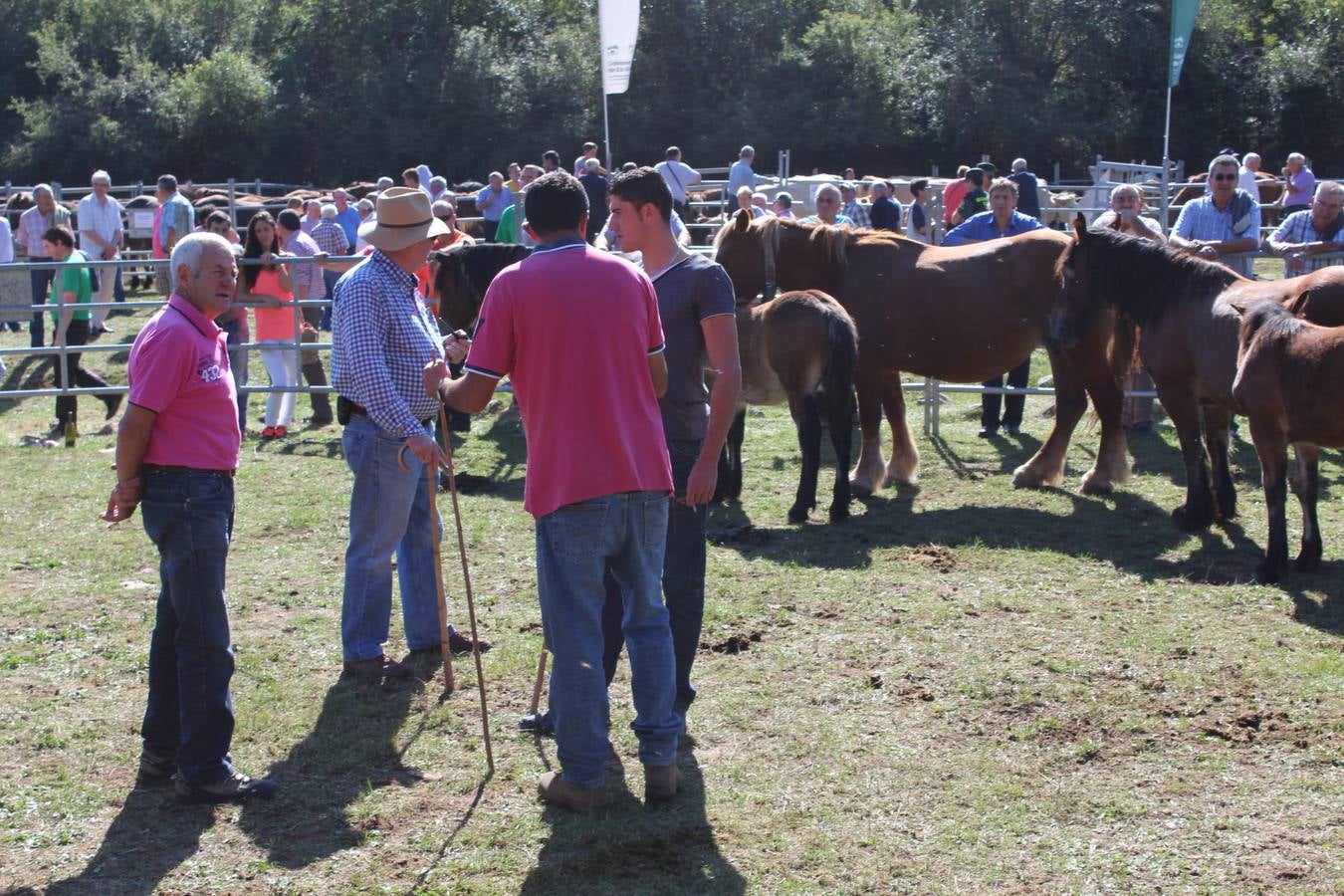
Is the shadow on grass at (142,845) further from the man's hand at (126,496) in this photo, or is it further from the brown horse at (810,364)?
the brown horse at (810,364)

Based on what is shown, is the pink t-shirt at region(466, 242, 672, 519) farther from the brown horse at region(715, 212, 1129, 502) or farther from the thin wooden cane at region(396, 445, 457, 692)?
the brown horse at region(715, 212, 1129, 502)

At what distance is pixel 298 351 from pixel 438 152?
31.9 m

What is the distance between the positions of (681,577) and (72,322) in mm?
9963

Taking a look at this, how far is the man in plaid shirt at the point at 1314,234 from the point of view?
9.61 m

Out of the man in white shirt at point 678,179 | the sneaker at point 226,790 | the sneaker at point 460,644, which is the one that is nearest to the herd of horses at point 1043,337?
the sneaker at point 460,644

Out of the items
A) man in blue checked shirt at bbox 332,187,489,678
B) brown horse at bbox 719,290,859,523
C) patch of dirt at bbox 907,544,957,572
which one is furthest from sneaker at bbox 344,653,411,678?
brown horse at bbox 719,290,859,523

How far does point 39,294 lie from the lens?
1600cm

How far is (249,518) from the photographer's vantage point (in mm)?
8398

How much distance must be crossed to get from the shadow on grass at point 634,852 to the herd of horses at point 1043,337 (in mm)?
3920

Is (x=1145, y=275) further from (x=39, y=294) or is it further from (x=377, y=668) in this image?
(x=39, y=294)

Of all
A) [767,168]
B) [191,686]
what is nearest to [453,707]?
[191,686]

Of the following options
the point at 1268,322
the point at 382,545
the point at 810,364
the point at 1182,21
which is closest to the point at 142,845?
the point at 382,545

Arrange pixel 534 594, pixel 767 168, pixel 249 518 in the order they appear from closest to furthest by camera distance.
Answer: pixel 534 594
pixel 249 518
pixel 767 168

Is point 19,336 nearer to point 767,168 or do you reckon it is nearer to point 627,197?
point 627,197
